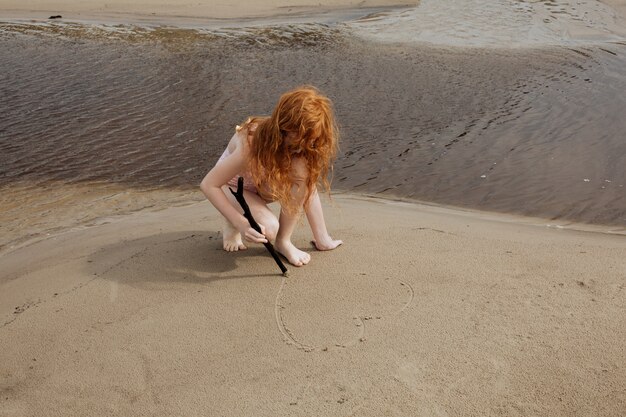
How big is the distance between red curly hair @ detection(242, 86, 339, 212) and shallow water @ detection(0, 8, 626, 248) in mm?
1804

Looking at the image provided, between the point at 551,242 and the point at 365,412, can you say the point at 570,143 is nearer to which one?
the point at 551,242

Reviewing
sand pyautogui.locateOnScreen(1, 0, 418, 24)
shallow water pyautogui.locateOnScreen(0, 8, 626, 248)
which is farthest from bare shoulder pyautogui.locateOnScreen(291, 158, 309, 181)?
sand pyautogui.locateOnScreen(1, 0, 418, 24)

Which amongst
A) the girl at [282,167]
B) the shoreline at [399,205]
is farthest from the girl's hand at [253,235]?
the shoreline at [399,205]

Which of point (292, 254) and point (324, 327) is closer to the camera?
point (324, 327)

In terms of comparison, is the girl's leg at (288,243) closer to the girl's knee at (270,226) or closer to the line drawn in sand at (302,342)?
the girl's knee at (270,226)

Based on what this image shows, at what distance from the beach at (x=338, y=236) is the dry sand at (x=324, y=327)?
A: 1cm

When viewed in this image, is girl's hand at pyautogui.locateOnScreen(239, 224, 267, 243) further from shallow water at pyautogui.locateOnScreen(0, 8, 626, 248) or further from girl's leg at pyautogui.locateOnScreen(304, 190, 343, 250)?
shallow water at pyautogui.locateOnScreen(0, 8, 626, 248)

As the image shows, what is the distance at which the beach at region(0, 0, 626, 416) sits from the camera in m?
2.86

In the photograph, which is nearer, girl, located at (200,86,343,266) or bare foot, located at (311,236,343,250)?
girl, located at (200,86,343,266)

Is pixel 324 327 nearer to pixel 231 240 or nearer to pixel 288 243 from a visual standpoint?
pixel 288 243

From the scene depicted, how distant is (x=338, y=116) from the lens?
23.2 ft

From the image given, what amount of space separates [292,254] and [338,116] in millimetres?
3397

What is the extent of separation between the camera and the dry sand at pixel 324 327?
2766 millimetres

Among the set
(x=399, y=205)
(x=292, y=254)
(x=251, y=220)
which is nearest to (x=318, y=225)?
(x=292, y=254)
